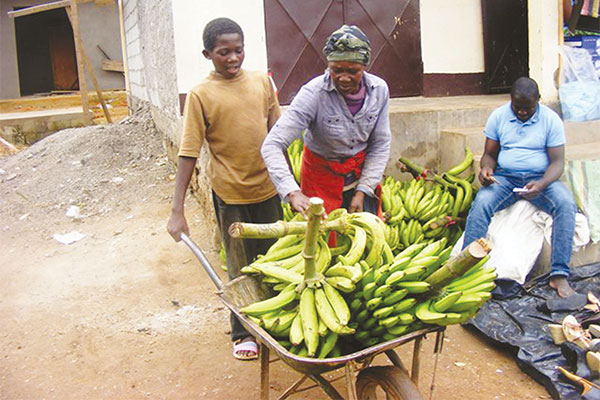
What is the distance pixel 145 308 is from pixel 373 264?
109 inches

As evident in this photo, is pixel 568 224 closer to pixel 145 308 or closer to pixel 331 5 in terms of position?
pixel 145 308

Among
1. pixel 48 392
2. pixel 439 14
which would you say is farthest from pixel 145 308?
pixel 439 14

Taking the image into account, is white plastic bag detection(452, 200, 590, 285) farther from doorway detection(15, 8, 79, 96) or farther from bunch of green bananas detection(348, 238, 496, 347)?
doorway detection(15, 8, 79, 96)

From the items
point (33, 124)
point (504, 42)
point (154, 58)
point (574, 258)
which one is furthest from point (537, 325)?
point (33, 124)

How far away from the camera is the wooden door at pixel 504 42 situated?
7.57 meters

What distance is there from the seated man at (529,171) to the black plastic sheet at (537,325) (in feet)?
0.65

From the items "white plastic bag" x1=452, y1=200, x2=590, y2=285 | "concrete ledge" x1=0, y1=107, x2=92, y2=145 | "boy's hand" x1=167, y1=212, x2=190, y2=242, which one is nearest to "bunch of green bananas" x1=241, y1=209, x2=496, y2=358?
"boy's hand" x1=167, y1=212, x2=190, y2=242

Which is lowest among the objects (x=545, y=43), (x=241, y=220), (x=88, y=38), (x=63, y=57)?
(x=241, y=220)

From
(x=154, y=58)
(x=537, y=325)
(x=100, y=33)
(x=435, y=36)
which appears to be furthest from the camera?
(x=100, y=33)

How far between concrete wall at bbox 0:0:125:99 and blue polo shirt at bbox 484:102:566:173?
43.7ft

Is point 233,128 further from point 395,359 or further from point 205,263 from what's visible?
point 395,359

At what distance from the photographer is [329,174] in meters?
3.65

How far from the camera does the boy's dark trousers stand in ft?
12.8

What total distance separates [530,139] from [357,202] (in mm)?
1996
